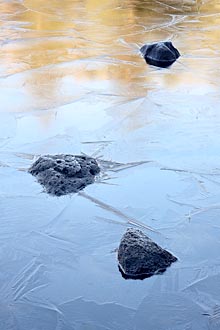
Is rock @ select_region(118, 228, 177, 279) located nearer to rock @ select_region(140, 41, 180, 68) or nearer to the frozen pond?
the frozen pond

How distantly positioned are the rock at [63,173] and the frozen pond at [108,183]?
0.04 meters

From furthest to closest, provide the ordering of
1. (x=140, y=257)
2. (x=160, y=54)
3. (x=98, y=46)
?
(x=98, y=46) → (x=160, y=54) → (x=140, y=257)

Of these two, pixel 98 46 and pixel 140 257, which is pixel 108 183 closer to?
pixel 140 257

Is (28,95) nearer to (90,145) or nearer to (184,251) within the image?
(90,145)

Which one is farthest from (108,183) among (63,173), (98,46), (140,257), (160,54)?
(98,46)

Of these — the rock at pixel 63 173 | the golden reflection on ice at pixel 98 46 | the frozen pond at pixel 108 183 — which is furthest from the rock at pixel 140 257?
the golden reflection on ice at pixel 98 46

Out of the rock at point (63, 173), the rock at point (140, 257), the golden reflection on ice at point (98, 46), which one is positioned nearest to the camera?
the rock at point (140, 257)

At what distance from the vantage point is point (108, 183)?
2670mm

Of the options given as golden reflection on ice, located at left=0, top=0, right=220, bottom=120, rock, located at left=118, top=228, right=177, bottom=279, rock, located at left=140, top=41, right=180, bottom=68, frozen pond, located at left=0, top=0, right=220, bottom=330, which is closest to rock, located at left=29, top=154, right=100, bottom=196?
frozen pond, located at left=0, top=0, right=220, bottom=330

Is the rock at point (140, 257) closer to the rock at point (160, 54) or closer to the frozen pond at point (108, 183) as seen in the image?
the frozen pond at point (108, 183)

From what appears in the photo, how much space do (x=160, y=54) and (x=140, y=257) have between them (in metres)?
2.98

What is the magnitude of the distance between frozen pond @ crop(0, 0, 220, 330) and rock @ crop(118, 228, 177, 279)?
1.2 inches

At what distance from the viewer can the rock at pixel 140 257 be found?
2.04m

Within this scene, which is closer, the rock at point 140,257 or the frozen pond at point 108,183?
the frozen pond at point 108,183
